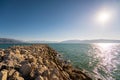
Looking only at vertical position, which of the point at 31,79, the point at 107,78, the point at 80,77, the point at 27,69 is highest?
the point at 27,69

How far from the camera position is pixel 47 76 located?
28.1 ft

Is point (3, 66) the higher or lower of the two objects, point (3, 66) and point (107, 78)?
the higher

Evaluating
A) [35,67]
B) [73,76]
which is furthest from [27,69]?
[73,76]

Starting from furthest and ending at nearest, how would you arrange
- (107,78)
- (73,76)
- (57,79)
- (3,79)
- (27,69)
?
(107,78), (73,76), (27,69), (57,79), (3,79)

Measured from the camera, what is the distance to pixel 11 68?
9.51 meters

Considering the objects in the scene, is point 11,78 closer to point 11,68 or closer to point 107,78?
point 11,68

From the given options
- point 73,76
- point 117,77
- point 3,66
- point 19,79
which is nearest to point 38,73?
point 19,79

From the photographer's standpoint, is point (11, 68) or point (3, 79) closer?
point (3, 79)

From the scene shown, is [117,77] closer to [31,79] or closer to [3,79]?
[31,79]

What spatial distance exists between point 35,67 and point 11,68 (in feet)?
6.00

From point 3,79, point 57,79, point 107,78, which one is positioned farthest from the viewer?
point 107,78

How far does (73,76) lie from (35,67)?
15.7 ft

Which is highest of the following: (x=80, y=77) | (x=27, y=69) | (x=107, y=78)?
(x=27, y=69)

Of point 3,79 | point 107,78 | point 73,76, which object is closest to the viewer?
point 3,79
